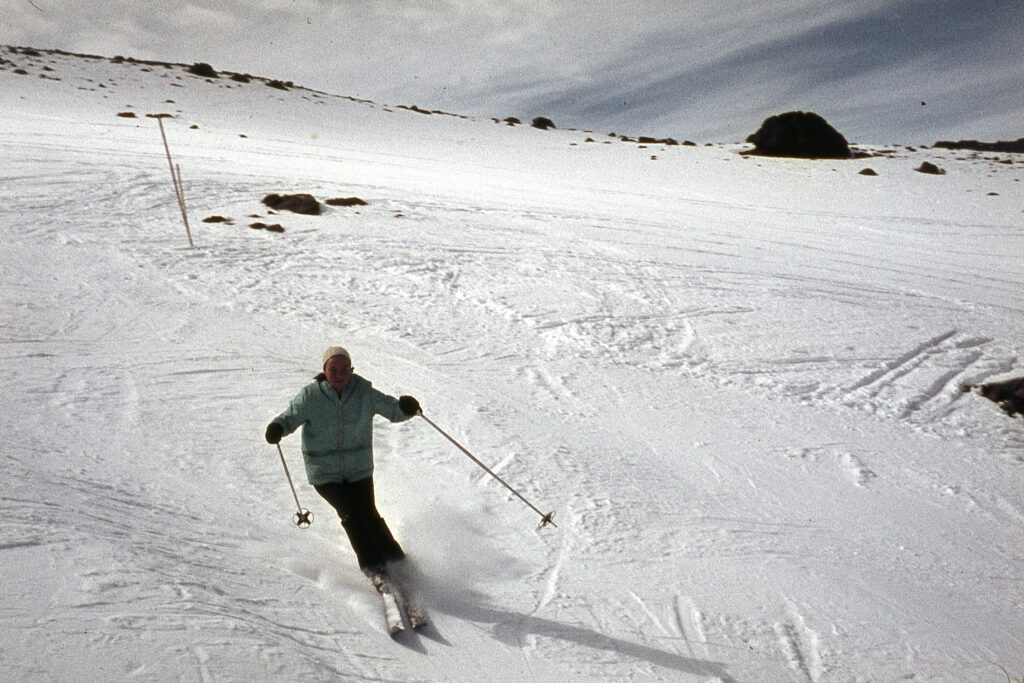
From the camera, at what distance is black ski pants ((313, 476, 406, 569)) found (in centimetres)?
393

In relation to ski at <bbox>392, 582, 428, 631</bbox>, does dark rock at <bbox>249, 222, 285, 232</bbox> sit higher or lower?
higher

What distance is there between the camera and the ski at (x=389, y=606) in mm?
3469

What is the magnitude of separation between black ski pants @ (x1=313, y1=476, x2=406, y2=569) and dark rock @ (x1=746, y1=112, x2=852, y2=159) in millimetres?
31573

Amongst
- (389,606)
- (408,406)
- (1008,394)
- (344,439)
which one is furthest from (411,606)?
(1008,394)

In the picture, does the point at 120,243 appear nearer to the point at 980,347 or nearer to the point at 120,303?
the point at 120,303

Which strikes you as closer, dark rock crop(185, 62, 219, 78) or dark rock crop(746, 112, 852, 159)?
dark rock crop(746, 112, 852, 159)

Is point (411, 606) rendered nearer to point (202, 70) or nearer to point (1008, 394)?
Answer: point (1008, 394)

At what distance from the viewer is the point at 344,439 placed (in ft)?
13.7

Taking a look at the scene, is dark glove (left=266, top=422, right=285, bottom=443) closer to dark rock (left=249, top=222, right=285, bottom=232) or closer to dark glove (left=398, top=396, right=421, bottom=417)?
A: dark glove (left=398, top=396, right=421, bottom=417)

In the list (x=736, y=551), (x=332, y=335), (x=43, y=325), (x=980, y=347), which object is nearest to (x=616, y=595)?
(x=736, y=551)

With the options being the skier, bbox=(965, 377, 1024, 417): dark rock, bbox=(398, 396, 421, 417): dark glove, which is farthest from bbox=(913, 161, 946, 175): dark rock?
the skier

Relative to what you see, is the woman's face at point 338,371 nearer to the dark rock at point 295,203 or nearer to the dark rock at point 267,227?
the dark rock at point 267,227

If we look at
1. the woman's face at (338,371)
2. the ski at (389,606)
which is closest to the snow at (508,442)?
the ski at (389,606)

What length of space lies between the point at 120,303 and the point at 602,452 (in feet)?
21.2
